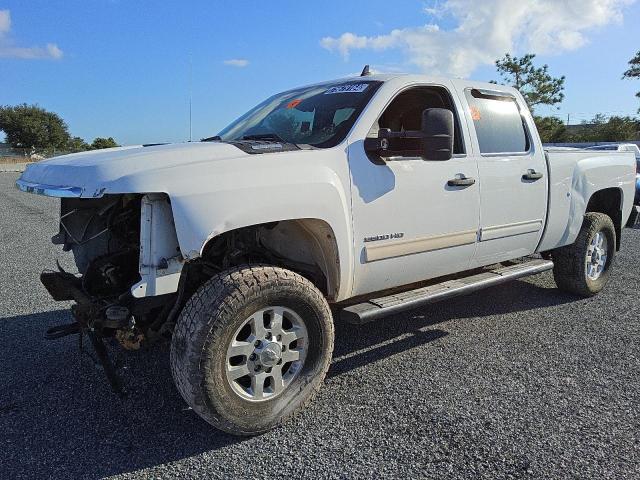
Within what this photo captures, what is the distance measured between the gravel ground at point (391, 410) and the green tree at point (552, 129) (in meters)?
→ 44.5

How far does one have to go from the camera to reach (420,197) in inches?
142

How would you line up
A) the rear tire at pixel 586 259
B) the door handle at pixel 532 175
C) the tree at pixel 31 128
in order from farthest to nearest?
the tree at pixel 31 128, the rear tire at pixel 586 259, the door handle at pixel 532 175

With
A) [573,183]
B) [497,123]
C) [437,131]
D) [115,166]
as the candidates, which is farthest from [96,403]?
[573,183]

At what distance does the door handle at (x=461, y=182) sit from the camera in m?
3.83

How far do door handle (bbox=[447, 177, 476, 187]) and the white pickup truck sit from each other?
15mm

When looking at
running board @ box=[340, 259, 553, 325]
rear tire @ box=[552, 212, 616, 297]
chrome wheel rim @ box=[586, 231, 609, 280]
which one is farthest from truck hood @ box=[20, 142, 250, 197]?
chrome wheel rim @ box=[586, 231, 609, 280]

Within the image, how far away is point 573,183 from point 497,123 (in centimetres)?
119

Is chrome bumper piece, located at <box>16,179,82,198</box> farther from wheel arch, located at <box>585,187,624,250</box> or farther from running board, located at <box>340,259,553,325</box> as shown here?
wheel arch, located at <box>585,187,624,250</box>

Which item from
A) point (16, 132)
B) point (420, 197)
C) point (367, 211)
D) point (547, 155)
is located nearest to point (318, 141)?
point (367, 211)

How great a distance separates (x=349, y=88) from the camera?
3.82 metres

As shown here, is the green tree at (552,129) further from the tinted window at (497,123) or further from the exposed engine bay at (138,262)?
the exposed engine bay at (138,262)

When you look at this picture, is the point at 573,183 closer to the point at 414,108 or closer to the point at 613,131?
the point at 414,108

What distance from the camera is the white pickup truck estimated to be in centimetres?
268

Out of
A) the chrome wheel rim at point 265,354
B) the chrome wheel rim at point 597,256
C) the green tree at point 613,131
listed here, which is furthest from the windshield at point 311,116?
the green tree at point 613,131
